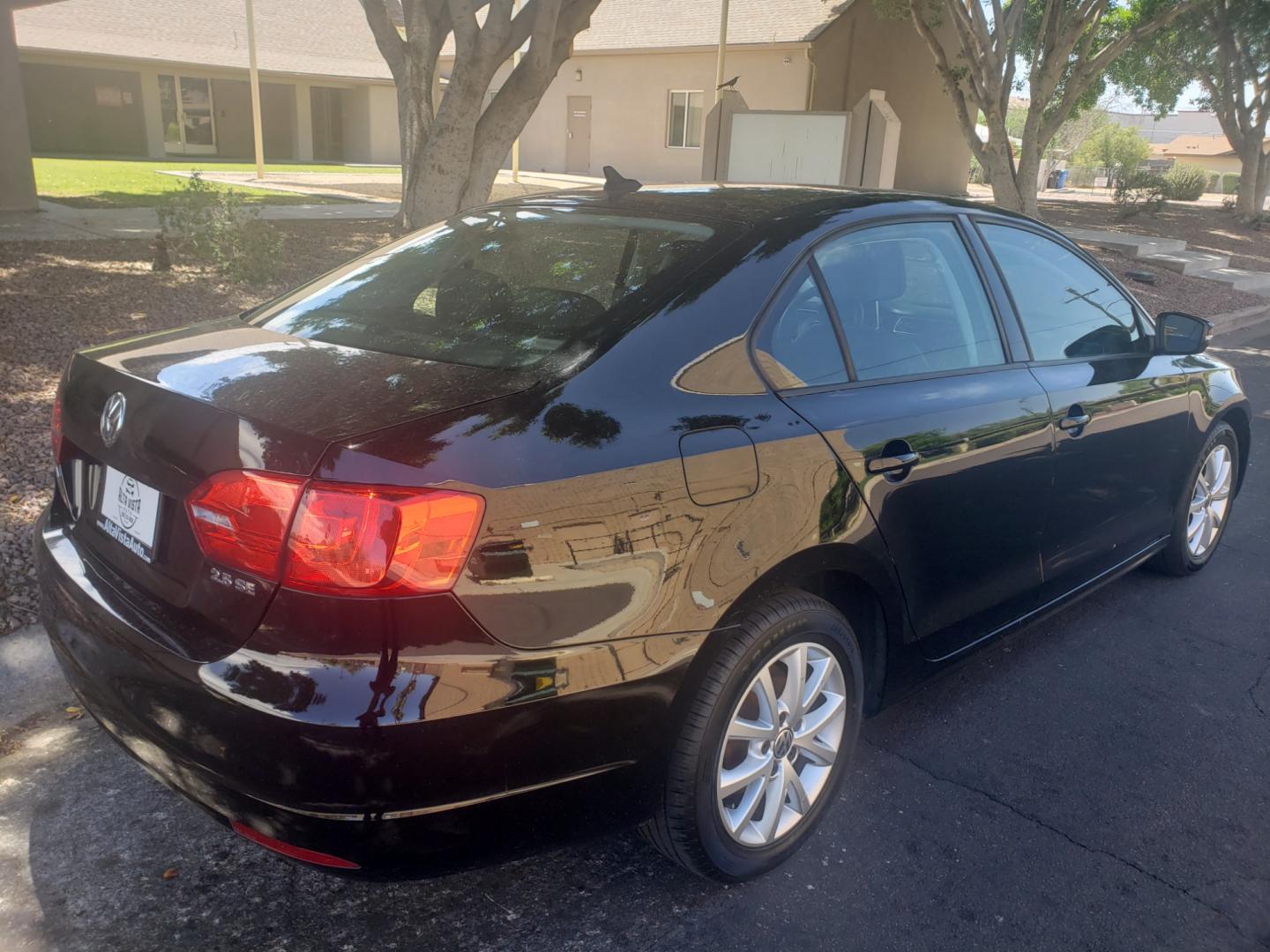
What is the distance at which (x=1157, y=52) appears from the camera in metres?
26.2

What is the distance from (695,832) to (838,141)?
14441 millimetres

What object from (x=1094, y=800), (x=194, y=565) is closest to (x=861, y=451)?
(x=1094, y=800)

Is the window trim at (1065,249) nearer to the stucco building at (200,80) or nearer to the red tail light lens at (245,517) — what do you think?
the red tail light lens at (245,517)

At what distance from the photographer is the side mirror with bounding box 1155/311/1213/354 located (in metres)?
4.29

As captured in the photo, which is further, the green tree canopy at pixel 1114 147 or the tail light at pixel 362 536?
the green tree canopy at pixel 1114 147

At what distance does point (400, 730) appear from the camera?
199 cm

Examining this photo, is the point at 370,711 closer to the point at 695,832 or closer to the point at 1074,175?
the point at 695,832

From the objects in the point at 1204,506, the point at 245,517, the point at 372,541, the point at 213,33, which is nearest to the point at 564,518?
the point at 372,541

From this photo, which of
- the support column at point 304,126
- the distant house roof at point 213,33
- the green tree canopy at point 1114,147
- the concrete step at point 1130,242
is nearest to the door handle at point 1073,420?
the concrete step at point 1130,242

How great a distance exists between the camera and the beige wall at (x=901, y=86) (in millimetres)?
25047

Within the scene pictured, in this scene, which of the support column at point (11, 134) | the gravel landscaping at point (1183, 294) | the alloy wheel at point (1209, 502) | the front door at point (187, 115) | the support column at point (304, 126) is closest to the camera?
the alloy wheel at point (1209, 502)

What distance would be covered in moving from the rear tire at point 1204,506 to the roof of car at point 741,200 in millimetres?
1889

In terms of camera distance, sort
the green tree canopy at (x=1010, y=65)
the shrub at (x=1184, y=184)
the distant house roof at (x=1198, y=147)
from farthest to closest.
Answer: the distant house roof at (x=1198, y=147) → the shrub at (x=1184, y=184) → the green tree canopy at (x=1010, y=65)

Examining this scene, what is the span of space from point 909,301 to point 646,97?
1062 inches
